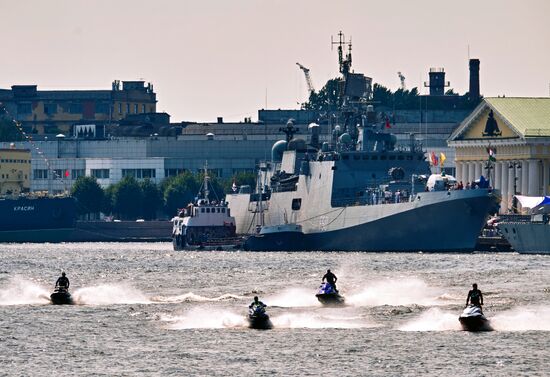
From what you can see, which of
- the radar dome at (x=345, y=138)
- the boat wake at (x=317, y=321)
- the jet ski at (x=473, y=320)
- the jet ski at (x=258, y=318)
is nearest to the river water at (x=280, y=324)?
the boat wake at (x=317, y=321)

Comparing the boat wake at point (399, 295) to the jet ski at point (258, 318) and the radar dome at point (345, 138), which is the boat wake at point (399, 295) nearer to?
the jet ski at point (258, 318)

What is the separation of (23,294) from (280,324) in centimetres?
2931

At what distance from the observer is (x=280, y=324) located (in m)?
102

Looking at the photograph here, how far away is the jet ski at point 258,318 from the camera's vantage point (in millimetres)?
99438

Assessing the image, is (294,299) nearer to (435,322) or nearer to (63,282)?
(63,282)

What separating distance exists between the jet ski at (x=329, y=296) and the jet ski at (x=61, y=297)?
1547 cm

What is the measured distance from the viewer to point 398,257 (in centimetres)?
17662

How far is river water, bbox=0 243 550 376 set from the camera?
85.4 meters

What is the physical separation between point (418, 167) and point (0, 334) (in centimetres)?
9792

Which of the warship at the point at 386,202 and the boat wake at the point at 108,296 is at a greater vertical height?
the warship at the point at 386,202

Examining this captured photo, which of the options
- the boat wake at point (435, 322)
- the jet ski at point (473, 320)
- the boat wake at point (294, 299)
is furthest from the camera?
the boat wake at point (294, 299)

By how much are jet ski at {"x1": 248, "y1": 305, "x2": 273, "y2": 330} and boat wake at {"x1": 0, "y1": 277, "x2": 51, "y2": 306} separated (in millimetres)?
23924

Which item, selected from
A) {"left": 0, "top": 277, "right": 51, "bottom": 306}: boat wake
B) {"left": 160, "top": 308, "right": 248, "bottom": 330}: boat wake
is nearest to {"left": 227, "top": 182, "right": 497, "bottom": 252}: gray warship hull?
{"left": 0, "top": 277, "right": 51, "bottom": 306}: boat wake

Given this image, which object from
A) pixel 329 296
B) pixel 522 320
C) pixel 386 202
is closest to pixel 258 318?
Answer: pixel 329 296
